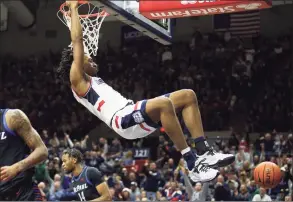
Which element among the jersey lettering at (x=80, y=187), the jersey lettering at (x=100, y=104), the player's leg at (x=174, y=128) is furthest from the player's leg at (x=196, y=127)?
the jersey lettering at (x=80, y=187)

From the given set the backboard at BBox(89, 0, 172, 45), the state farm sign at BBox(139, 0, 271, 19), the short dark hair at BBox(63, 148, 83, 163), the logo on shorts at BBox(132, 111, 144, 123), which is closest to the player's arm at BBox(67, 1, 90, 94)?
the backboard at BBox(89, 0, 172, 45)

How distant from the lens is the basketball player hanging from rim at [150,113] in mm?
6348

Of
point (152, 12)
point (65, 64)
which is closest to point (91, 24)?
point (152, 12)

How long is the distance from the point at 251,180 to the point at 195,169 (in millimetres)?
8313

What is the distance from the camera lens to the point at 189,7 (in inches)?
331

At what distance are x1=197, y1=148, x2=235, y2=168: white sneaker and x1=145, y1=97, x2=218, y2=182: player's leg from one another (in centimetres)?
5

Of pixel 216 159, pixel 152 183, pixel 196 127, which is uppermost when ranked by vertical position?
pixel 196 127

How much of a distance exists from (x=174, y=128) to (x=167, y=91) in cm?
1476

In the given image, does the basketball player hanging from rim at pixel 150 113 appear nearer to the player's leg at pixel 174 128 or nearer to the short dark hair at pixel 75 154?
the player's leg at pixel 174 128

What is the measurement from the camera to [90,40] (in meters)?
8.01

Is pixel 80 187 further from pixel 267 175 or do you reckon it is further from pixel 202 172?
pixel 267 175

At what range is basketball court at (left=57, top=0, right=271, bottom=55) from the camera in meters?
7.78

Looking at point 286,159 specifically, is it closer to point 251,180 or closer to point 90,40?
point 251,180

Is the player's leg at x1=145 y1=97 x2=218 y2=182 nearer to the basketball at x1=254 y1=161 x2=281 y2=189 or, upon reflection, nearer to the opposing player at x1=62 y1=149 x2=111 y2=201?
the opposing player at x1=62 y1=149 x2=111 y2=201
